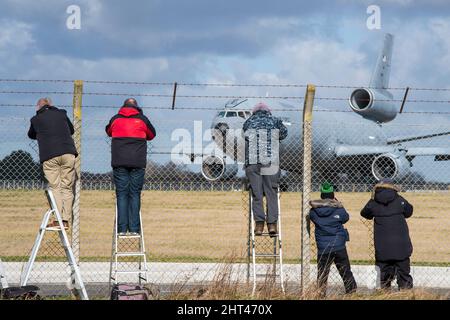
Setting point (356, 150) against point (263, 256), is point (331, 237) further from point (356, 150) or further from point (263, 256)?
point (356, 150)

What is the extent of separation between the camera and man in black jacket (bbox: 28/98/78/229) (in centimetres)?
1027

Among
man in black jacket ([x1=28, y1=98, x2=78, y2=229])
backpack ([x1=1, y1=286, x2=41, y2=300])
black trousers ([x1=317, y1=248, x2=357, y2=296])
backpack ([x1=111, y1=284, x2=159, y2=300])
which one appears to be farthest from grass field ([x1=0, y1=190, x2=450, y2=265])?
backpack ([x1=1, y1=286, x2=41, y2=300])

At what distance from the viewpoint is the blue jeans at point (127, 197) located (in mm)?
10516

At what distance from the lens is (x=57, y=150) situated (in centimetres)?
1027

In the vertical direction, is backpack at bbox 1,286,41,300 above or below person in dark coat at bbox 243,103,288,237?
below

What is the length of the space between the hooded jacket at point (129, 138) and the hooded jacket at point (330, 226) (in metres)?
2.22

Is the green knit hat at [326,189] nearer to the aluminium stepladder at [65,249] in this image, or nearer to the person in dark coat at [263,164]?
the person in dark coat at [263,164]

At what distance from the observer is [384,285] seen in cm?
1029

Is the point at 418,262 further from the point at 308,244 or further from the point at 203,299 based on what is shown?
the point at 203,299

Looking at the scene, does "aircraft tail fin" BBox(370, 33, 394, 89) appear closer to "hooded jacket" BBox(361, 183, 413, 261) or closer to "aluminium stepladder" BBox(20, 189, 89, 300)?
"hooded jacket" BBox(361, 183, 413, 261)

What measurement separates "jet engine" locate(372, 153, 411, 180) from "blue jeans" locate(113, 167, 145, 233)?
22.3m

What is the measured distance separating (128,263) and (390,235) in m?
5.96

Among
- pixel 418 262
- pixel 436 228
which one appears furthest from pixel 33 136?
pixel 436 228

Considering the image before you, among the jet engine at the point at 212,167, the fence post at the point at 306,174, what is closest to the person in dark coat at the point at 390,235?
the fence post at the point at 306,174
